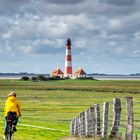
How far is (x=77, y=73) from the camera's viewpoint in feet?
587

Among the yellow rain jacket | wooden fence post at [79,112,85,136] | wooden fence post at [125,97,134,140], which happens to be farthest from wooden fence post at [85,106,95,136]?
wooden fence post at [125,97,134,140]

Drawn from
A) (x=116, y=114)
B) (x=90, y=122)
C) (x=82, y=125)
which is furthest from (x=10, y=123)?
(x=116, y=114)

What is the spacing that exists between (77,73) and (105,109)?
157770 millimetres

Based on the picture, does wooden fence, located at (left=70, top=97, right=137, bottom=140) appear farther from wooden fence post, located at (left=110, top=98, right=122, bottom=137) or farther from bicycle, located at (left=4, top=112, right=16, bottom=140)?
bicycle, located at (left=4, top=112, right=16, bottom=140)

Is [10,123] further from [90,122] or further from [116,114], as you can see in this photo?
[116,114]

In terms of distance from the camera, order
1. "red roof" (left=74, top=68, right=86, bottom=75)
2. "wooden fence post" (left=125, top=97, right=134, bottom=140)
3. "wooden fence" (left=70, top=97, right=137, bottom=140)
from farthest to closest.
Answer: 1. "red roof" (left=74, top=68, right=86, bottom=75)
2. "wooden fence" (left=70, top=97, right=137, bottom=140)
3. "wooden fence post" (left=125, top=97, right=134, bottom=140)

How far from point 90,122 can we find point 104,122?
6.78 feet

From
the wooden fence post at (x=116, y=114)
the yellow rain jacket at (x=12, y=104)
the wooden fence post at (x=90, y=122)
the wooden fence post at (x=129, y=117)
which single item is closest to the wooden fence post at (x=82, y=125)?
the wooden fence post at (x=90, y=122)

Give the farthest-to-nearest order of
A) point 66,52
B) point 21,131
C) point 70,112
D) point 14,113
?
point 66,52, point 70,112, point 21,131, point 14,113

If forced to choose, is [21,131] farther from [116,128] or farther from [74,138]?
[116,128]

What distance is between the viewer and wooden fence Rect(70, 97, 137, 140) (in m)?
18.8

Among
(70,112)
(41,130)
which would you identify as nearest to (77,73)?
(70,112)

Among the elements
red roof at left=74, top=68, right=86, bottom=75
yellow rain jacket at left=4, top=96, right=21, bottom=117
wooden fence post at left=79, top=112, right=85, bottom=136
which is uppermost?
red roof at left=74, top=68, right=86, bottom=75

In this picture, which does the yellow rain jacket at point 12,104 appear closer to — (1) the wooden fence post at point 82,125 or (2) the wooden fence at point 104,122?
(2) the wooden fence at point 104,122
